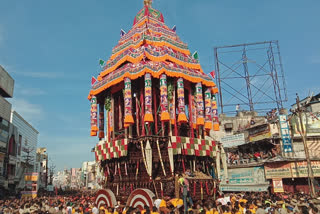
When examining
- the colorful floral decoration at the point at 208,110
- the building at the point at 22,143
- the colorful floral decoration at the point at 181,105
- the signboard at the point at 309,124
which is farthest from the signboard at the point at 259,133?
the building at the point at 22,143

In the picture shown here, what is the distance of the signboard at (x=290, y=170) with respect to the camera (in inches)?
1094

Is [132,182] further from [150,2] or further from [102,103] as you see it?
[150,2]

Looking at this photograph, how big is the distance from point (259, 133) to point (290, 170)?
7355 mm

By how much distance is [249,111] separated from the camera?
4659cm

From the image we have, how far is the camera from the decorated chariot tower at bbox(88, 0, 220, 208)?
19453 millimetres

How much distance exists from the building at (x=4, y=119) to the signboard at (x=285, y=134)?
1678 inches

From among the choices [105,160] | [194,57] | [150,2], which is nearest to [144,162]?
[105,160]

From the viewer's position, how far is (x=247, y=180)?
3328cm

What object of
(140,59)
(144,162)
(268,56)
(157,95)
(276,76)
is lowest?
(144,162)

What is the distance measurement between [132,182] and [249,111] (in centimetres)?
3168

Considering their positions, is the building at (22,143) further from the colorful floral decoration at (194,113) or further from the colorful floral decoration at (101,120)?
the colorful floral decoration at (194,113)

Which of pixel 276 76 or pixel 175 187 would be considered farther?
pixel 276 76

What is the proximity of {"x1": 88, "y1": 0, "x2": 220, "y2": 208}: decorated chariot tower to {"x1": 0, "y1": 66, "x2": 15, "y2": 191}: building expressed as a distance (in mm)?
30262

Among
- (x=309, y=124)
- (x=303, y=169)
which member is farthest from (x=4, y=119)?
(x=309, y=124)
